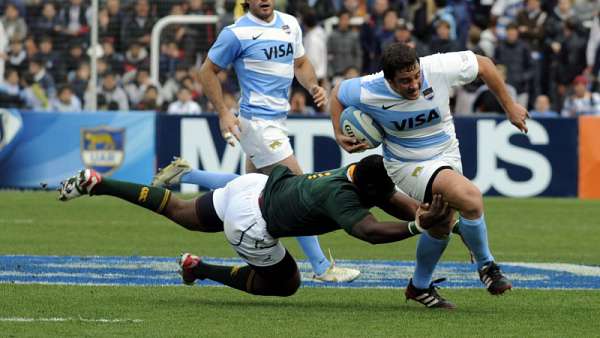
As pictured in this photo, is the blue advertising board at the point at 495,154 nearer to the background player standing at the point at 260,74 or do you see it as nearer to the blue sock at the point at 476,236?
the background player standing at the point at 260,74

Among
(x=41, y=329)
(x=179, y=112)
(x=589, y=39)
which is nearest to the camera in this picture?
(x=41, y=329)

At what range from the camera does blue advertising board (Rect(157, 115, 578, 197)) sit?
63.0ft

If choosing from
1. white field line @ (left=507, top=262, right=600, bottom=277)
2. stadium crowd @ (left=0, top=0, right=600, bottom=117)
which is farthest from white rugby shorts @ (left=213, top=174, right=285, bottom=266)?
stadium crowd @ (left=0, top=0, right=600, bottom=117)

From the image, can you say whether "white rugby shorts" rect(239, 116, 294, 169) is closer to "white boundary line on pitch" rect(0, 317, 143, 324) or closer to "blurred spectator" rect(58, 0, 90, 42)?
"white boundary line on pitch" rect(0, 317, 143, 324)

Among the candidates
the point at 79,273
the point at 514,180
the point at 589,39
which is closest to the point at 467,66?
the point at 79,273

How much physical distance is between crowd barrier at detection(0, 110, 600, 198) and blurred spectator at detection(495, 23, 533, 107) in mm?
2130

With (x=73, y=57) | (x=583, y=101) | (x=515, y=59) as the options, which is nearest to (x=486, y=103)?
(x=515, y=59)

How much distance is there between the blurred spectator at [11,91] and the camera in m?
21.9

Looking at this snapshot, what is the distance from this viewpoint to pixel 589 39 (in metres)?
21.9

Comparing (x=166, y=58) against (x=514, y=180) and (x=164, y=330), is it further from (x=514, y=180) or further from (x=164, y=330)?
(x=164, y=330)

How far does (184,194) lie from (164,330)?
11.5 metres

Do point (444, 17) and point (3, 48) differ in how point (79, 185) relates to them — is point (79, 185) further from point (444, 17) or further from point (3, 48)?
point (3, 48)

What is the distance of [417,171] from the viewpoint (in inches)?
344

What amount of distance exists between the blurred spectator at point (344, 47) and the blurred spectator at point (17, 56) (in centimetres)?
492
